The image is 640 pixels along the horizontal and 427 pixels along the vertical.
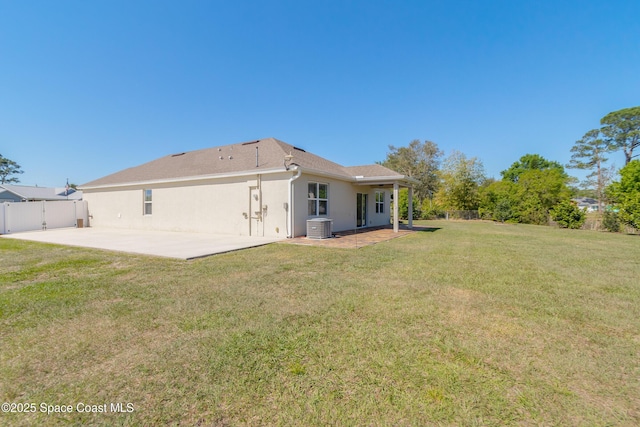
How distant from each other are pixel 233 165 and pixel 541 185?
2847cm

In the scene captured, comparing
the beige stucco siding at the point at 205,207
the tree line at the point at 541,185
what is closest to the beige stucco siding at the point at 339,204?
the beige stucco siding at the point at 205,207

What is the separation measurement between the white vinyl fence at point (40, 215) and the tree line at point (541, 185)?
25.2m

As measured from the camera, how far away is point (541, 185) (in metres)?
24.8

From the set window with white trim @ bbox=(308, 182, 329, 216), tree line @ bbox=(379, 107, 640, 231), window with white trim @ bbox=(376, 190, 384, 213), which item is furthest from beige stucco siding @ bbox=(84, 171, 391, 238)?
tree line @ bbox=(379, 107, 640, 231)

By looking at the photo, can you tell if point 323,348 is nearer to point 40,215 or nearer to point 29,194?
point 40,215

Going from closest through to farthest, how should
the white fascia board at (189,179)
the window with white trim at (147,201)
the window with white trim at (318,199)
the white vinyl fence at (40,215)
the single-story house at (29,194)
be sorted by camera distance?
1. the white fascia board at (189,179)
2. the window with white trim at (318,199)
3. the white vinyl fence at (40,215)
4. the window with white trim at (147,201)
5. the single-story house at (29,194)

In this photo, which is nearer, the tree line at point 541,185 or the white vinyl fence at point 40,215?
the white vinyl fence at point 40,215

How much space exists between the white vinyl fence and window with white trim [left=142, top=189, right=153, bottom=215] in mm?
5801

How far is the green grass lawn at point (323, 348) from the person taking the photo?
1762mm

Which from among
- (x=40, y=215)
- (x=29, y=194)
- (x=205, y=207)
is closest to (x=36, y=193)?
(x=29, y=194)

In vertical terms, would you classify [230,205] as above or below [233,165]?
below

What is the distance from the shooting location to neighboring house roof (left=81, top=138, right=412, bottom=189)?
1161 centimetres

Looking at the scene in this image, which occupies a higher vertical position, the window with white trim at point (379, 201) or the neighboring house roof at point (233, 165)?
the neighboring house roof at point (233, 165)

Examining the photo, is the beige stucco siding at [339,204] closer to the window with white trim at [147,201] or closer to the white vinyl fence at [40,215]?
the window with white trim at [147,201]
